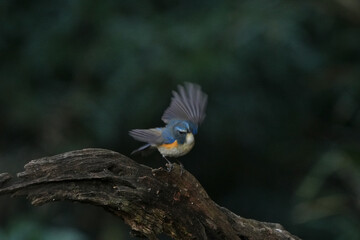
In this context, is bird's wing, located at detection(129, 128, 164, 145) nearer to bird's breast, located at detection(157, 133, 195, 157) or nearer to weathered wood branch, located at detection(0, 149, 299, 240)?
bird's breast, located at detection(157, 133, 195, 157)

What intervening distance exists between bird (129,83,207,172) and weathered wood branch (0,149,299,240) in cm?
14

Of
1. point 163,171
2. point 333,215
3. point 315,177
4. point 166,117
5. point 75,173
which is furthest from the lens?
point 333,215

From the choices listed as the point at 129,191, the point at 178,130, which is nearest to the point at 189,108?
the point at 178,130

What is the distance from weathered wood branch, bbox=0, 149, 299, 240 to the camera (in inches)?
132

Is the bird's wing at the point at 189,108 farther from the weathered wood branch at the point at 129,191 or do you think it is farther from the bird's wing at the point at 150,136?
the weathered wood branch at the point at 129,191

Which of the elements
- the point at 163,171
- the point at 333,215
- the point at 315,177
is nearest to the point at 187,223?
the point at 163,171

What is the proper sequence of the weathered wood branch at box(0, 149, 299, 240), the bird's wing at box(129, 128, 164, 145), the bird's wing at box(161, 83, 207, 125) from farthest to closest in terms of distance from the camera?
the bird's wing at box(161, 83, 207, 125)
the bird's wing at box(129, 128, 164, 145)
the weathered wood branch at box(0, 149, 299, 240)

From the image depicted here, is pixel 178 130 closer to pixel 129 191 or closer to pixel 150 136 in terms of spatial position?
pixel 150 136

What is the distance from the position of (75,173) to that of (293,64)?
4.02 metres

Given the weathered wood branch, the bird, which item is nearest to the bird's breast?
the bird

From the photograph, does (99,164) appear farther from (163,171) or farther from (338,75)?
(338,75)

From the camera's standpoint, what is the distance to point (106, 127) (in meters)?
6.78

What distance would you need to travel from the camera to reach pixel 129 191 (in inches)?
140

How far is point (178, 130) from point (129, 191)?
2.12ft
